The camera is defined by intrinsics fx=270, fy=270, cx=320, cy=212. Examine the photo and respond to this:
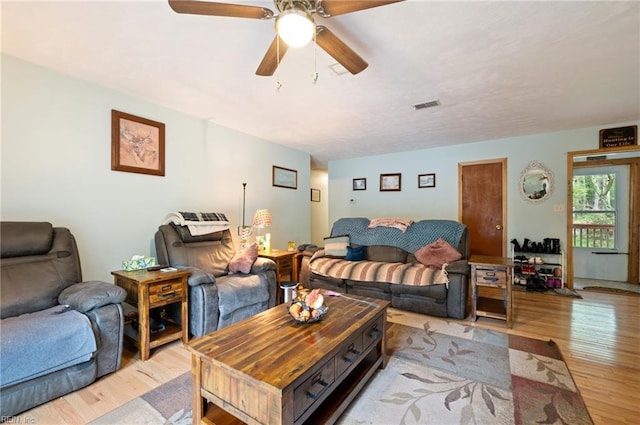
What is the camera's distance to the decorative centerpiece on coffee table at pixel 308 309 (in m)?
1.69

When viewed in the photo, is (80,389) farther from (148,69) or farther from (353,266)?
(353,266)

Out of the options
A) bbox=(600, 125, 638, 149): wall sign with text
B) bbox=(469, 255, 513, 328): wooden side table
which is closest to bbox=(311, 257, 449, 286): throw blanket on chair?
bbox=(469, 255, 513, 328): wooden side table

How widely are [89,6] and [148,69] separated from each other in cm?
72

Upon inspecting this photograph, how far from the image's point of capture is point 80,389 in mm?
1803

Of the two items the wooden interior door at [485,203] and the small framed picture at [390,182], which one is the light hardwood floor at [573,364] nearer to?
the wooden interior door at [485,203]

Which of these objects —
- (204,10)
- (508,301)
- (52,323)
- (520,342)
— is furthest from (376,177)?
(52,323)

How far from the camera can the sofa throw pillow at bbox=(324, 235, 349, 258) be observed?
158 inches

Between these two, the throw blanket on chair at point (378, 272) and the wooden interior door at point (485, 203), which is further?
the wooden interior door at point (485, 203)

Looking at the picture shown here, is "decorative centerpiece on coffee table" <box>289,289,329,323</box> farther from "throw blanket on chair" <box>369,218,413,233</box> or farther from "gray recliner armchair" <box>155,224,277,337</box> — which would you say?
"throw blanket on chair" <box>369,218,413,233</box>

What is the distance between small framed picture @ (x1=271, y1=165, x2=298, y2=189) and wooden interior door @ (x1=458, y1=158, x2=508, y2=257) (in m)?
3.10

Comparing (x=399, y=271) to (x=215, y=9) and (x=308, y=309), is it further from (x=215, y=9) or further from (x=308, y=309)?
(x=215, y=9)

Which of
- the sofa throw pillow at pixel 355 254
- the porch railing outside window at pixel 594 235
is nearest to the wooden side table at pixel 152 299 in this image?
the sofa throw pillow at pixel 355 254

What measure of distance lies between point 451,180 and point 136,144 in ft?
16.3

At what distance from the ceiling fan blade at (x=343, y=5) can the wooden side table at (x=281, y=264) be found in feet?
8.95
